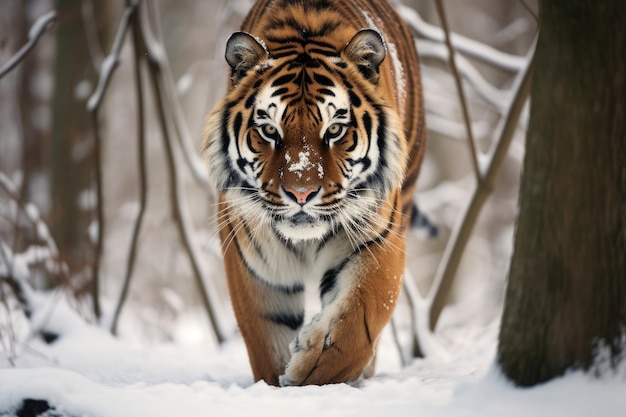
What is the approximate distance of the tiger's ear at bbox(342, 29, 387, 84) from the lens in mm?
3516

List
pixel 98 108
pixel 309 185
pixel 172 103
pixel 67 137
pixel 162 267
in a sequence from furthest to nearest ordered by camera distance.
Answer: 1. pixel 162 267
2. pixel 67 137
3. pixel 172 103
4. pixel 98 108
5. pixel 309 185

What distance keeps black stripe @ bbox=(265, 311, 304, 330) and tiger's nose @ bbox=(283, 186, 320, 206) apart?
768 millimetres

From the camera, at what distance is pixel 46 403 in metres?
2.49

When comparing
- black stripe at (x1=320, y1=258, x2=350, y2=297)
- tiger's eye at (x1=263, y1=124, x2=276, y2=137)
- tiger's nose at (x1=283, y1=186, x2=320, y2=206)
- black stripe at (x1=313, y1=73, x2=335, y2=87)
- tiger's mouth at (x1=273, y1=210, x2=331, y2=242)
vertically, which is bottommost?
A: black stripe at (x1=320, y1=258, x2=350, y2=297)

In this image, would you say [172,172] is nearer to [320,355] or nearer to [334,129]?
[334,129]

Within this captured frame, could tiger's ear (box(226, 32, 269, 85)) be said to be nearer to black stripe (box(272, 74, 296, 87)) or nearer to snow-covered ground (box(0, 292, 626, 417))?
black stripe (box(272, 74, 296, 87))

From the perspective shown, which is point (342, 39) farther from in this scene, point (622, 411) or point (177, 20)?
point (177, 20)

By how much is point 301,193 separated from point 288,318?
2.82 ft

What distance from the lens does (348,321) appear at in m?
3.39

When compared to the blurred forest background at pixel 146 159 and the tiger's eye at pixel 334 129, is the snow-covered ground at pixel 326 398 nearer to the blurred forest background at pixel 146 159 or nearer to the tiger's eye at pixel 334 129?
the tiger's eye at pixel 334 129

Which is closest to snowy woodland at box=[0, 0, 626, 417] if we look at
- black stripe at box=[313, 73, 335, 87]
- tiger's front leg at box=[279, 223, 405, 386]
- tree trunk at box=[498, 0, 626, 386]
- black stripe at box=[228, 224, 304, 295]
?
tree trunk at box=[498, 0, 626, 386]

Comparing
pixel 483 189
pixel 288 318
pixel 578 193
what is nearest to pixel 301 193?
pixel 288 318

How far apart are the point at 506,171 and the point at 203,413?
11.6 metres

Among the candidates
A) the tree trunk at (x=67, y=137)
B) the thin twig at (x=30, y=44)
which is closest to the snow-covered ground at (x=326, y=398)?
the thin twig at (x=30, y=44)
